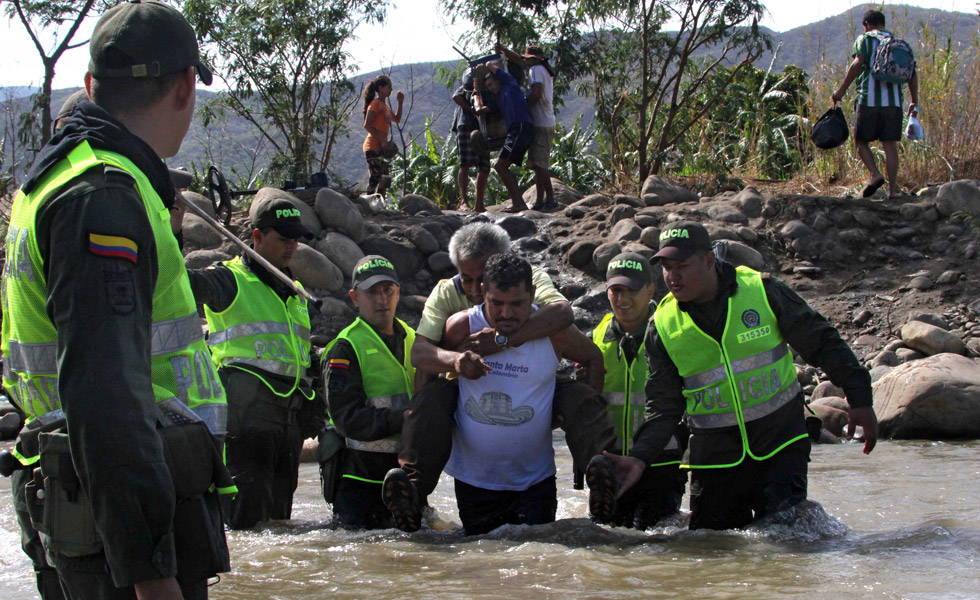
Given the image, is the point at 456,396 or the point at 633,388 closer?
the point at 456,396

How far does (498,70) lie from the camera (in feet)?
37.9

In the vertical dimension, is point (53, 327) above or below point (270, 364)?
above

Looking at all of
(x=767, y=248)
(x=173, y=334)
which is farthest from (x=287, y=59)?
(x=173, y=334)

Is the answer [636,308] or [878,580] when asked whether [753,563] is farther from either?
[636,308]

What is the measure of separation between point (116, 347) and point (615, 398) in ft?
12.3

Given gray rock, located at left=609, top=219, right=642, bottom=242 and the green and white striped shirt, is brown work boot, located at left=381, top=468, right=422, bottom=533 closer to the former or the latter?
gray rock, located at left=609, top=219, right=642, bottom=242

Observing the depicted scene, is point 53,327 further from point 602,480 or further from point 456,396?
point 456,396

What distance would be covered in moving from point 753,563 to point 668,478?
1.04m

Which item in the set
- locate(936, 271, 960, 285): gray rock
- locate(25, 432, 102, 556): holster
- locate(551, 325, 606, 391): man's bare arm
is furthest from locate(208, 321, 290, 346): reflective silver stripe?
locate(936, 271, 960, 285): gray rock

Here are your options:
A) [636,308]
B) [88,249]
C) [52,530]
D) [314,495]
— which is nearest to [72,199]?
[88,249]

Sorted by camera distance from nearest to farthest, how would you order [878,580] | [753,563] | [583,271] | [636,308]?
[878,580] → [753,563] → [636,308] → [583,271]

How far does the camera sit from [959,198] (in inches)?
438

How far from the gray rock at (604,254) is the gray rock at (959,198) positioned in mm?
3671

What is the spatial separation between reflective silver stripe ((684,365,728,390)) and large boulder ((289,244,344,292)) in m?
6.75
